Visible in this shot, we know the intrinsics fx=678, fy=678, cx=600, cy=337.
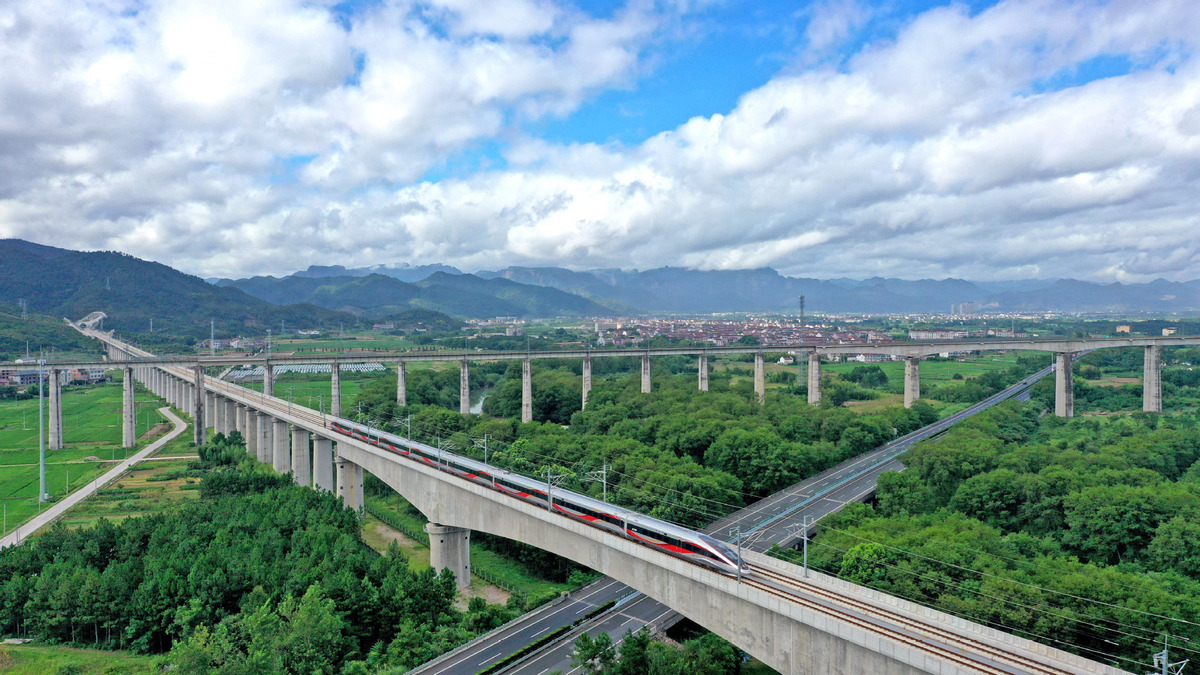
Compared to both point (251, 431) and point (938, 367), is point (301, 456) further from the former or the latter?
point (938, 367)

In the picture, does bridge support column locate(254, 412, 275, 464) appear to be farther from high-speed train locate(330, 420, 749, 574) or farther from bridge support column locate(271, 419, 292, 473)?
high-speed train locate(330, 420, 749, 574)

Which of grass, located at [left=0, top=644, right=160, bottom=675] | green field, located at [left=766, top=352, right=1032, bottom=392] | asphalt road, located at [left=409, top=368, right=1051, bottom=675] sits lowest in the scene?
grass, located at [left=0, top=644, right=160, bottom=675]

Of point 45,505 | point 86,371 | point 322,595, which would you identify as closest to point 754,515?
point 322,595

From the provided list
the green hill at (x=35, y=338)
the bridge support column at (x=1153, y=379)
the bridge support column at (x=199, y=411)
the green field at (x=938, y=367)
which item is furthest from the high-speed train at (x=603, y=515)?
the green hill at (x=35, y=338)

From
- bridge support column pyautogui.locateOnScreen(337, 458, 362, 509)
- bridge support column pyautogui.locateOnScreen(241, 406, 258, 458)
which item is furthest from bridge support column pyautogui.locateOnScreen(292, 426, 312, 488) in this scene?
bridge support column pyautogui.locateOnScreen(241, 406, 258, 458)

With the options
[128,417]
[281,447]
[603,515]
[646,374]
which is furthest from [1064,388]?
[128,417]

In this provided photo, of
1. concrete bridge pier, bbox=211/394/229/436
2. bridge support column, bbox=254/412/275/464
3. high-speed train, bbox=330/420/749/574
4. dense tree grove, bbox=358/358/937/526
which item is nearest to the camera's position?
high-speed train, bbox=330/420/749/574

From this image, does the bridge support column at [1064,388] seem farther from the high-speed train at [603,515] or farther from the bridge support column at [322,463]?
the bridge support column at [322,463]
